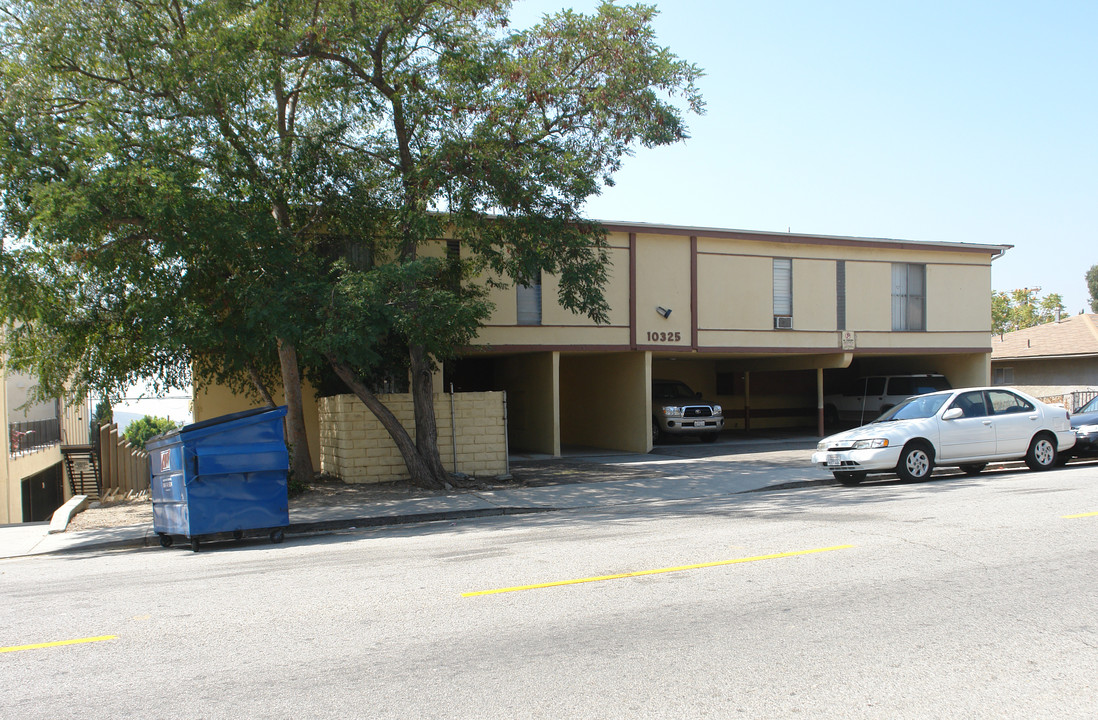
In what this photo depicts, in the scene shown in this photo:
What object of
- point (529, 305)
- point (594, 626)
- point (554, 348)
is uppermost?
point (529, 305)

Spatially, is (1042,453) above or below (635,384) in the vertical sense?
below

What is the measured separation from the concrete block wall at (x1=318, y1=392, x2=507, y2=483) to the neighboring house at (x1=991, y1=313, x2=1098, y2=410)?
74.1 ft

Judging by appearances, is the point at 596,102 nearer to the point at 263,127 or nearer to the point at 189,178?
the point at 263,127

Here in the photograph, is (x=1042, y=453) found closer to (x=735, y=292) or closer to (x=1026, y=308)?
(x=735, y=292)

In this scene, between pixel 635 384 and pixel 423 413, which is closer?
pixel 423 413

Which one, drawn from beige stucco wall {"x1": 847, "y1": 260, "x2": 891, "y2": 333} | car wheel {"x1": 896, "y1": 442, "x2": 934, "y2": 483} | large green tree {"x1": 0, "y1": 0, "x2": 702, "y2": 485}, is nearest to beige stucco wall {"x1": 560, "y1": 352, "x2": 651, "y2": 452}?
large green tree {"x1": 0, "y1": 0, "x2": 702, "y2": 485}

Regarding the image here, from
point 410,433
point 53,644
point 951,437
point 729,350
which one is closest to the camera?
point 53,644

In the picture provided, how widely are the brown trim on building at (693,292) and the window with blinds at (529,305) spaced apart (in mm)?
4424

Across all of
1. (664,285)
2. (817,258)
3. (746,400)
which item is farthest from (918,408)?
(746,400)

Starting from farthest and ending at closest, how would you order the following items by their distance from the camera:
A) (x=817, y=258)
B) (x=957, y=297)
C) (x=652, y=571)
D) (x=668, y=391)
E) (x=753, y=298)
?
(x=957, y=297)
(x=668, y=391)
(x=817, y=258)
(x=753, y=298)
(x=652, y=571)

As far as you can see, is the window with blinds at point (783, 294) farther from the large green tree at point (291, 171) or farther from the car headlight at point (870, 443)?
the car headlight at point (870, 443)

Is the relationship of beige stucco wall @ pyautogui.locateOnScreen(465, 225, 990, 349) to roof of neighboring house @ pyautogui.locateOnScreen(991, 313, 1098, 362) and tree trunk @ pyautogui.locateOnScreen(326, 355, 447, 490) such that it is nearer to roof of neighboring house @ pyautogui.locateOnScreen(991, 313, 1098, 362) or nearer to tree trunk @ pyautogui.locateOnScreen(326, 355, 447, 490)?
tree trunk @ pyautogui.locateOnScreen(326, 355, 447, 490)

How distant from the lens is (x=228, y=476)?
34.8ft

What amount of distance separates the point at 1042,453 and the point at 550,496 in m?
8.78
